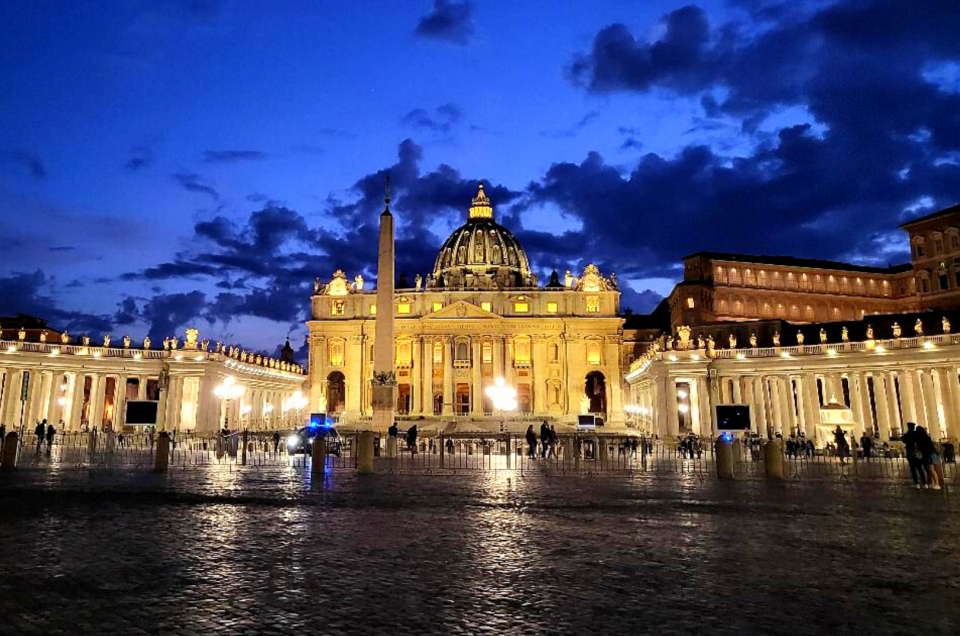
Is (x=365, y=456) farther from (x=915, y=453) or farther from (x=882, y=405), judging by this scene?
(x=882, y=405)

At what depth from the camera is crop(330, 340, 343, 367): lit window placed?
87.6 m

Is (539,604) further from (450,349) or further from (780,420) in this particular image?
(450,349)

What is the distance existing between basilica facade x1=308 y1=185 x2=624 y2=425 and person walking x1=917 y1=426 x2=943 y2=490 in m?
64.2

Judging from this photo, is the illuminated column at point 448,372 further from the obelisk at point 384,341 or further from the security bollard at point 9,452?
the security bollard at point 9,452

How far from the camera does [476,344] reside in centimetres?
8538

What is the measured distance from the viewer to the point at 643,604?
20.9 feet

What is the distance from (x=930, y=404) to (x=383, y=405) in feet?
119

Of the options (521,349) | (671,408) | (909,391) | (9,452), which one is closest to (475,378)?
(521,349)

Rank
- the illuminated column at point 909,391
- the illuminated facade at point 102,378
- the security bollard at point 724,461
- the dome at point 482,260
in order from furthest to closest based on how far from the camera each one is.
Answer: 1. the dome at point 482,260
2. the illuminated facade at point 102,378
3. the illuminated column at point 909,391
4. the security bollard at point 724,461

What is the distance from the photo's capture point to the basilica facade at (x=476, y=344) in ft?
278

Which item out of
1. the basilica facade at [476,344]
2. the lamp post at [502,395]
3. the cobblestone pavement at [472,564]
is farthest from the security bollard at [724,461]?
the basilica facade at [476,344]

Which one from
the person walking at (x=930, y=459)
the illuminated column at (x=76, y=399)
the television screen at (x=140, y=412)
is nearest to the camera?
the person walking at (x=930, y=459)

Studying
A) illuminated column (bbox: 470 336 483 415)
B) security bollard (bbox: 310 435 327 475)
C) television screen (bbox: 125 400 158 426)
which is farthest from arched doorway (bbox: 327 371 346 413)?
security bollard (bbox: 310 435 327 475)

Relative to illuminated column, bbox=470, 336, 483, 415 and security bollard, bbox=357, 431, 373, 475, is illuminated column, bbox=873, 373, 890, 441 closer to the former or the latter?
security bollard, bbox=357, 431, 373, 475
